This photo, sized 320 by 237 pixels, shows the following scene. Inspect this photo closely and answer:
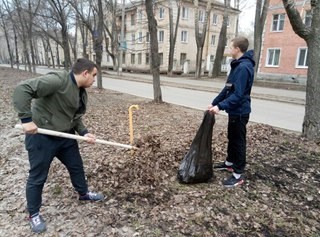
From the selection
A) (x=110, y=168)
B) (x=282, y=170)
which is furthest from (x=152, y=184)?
(x=282, y=170)

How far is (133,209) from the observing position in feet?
10.6

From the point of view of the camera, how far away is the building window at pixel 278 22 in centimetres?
2589

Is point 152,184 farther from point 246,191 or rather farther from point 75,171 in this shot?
point 246,191

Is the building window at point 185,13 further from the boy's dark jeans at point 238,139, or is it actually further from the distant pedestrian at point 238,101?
the boy's dark jeans at point 238,139

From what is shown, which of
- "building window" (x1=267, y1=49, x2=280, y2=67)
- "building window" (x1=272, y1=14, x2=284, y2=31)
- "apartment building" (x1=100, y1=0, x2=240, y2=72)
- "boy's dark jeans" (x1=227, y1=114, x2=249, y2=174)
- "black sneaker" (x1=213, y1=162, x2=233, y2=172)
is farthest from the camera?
"apartment building" (x1=100, y1=0, x2=240, y2=72)

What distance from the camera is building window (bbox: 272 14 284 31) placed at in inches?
1019

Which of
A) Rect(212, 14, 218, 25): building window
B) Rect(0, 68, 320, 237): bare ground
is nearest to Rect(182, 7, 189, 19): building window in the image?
Rect(212, 14, 218, 25): building window

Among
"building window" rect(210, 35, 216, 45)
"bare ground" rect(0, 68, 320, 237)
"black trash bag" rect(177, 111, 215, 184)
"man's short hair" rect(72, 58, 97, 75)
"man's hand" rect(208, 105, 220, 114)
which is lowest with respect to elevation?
"bare ground" rect(0, 68, 320, 237)

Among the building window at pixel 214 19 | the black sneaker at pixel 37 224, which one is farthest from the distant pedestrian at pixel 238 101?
the building window at pixel 214 19

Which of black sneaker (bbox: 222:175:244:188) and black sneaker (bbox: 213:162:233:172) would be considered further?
black sneaker (bbox: 213:162:233:172)

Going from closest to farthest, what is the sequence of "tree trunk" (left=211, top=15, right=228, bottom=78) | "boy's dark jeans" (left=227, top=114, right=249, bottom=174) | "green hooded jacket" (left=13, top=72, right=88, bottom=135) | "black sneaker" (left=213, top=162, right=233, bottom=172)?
"green hooded jacket" (left=13, top=72, right=88, bottom=135)
"boy's dark jeans" (left=227, top=114, right=249, bottom=174)
"black sneaker" (left=213, top=162, right=233, bottom=172)
"tree trunk" (left=211, top=15, right=228, bottom=78)

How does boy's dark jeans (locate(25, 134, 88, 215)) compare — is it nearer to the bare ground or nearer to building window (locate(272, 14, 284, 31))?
the bare ground

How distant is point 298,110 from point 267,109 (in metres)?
1.32

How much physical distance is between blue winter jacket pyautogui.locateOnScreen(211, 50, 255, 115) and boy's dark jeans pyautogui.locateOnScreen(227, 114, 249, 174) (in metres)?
0.10
